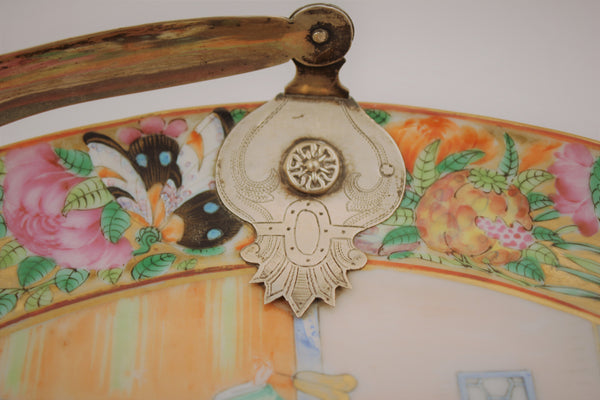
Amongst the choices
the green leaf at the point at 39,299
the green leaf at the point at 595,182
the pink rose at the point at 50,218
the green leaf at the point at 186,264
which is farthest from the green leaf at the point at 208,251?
the green leaf at the point at 595,182

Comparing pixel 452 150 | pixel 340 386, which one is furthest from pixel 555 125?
pixel 340 386

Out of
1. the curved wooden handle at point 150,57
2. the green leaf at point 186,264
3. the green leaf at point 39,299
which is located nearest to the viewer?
the curved wooden handle at point 150,57

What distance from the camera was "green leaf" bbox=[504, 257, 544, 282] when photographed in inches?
77.7

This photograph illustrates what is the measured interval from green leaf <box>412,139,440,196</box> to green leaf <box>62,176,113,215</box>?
3.12 ft

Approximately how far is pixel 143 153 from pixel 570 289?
1.36 meters

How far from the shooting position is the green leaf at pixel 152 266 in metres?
1.86

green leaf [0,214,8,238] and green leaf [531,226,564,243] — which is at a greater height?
green leaf [0,214,8,238]

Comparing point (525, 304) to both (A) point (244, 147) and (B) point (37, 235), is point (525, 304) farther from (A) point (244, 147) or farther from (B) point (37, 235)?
(B) point (37, 235)

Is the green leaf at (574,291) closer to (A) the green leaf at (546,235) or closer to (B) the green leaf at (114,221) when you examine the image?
(A) the green leaf at (546,235)

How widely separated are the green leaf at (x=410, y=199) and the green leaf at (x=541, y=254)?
369 mm

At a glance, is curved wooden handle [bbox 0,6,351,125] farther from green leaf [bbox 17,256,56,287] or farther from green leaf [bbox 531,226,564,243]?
green leaf [bbox 531,226,564,243]

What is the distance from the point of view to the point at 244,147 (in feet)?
6.56

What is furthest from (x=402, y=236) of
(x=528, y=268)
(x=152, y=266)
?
(x=152, y=266)

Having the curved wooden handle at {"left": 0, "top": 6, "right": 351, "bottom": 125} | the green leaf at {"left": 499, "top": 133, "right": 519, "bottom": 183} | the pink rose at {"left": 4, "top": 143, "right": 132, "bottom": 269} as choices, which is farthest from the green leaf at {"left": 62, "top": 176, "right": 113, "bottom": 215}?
the green leaf at {"left": 499, "top": 133, "right": 519, "bottom": 183}
